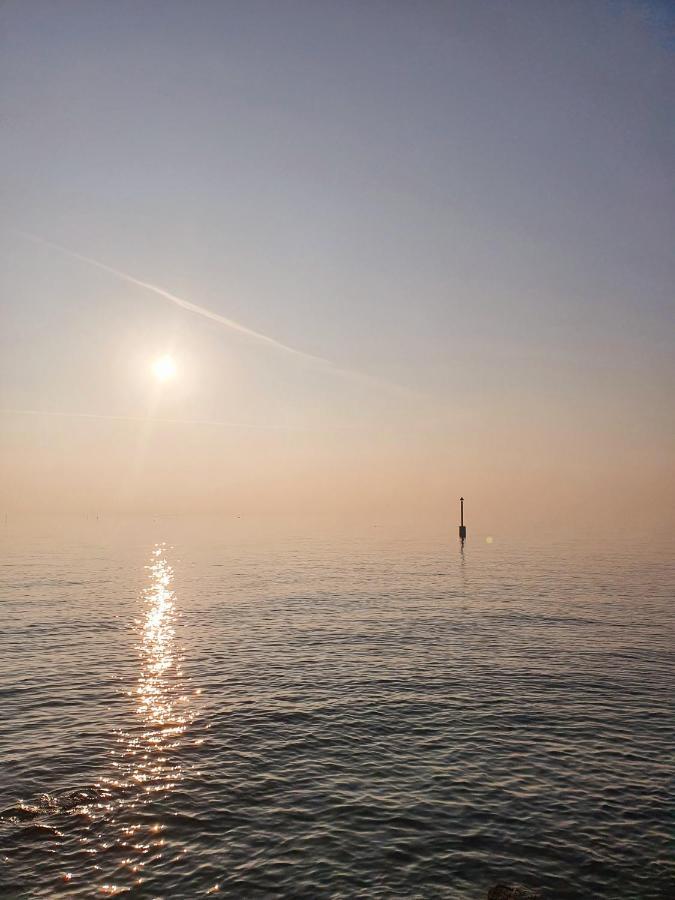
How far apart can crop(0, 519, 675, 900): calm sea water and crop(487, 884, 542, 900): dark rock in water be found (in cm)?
68

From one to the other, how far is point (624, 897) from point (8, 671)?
30728 mm

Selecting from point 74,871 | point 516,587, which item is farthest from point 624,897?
point 516,587

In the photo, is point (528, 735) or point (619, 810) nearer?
point (619, 810)

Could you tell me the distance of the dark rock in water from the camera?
13.7 meters

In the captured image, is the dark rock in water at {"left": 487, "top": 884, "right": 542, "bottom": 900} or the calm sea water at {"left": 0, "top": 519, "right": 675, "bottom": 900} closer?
the dark rock in water at {"left": 487, "top": 884, "right": 542, "bottom": 900}

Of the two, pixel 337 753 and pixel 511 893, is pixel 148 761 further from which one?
pixel 511 893

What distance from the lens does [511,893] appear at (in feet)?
45.3

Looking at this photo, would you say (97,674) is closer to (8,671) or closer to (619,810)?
(8,671)

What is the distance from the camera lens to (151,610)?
55.8 metres

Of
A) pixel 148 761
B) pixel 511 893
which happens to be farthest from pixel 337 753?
pixel 511 893

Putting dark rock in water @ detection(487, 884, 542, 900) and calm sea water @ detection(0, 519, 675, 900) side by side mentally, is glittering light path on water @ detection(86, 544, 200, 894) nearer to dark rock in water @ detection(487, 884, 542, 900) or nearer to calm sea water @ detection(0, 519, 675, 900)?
calm sea water @ detection(0, 519, 675, 900)

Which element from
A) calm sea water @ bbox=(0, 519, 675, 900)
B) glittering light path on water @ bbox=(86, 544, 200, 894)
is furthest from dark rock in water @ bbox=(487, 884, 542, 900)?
glittering light path on water @ bbox=(86, 544, 200, 894)

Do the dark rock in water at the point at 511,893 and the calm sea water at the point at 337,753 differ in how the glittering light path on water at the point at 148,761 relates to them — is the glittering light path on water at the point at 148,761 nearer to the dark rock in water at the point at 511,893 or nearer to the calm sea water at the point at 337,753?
the calm sea water at the point at 337,753

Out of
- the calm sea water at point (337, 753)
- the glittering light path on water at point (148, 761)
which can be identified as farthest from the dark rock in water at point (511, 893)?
the glittering light path on water at point (148, 761)
